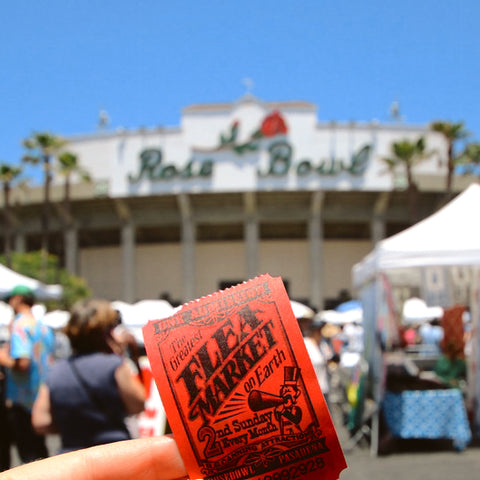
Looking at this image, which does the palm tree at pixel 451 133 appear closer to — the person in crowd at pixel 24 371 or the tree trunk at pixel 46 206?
the tree trunk at pixel 46 206

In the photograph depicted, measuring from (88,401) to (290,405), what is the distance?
2.43m

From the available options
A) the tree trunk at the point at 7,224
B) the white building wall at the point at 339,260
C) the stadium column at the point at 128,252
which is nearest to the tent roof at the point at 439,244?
the tree trunk at the point at 7,224

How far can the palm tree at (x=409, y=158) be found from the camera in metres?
36.0

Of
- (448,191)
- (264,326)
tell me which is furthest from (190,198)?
(264,326)

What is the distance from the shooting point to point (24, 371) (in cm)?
469

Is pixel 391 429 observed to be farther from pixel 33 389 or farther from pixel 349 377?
pixel 33 389

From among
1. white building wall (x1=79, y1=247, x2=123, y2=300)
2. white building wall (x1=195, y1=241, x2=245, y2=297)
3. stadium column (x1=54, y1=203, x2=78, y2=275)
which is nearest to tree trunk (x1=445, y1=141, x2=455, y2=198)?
white building wall (x1=195, y1=241, x2=245, y2=297)

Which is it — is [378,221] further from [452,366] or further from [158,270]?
→ [452,366]

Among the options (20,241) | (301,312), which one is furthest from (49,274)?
(301,312)

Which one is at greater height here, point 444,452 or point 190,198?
point 190,198

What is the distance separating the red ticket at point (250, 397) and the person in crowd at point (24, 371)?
3893 millimetres

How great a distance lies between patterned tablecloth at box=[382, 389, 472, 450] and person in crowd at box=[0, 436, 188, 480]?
25.4 feet

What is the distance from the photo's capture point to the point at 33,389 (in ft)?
15.4

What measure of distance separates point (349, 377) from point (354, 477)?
4901 millimetres
